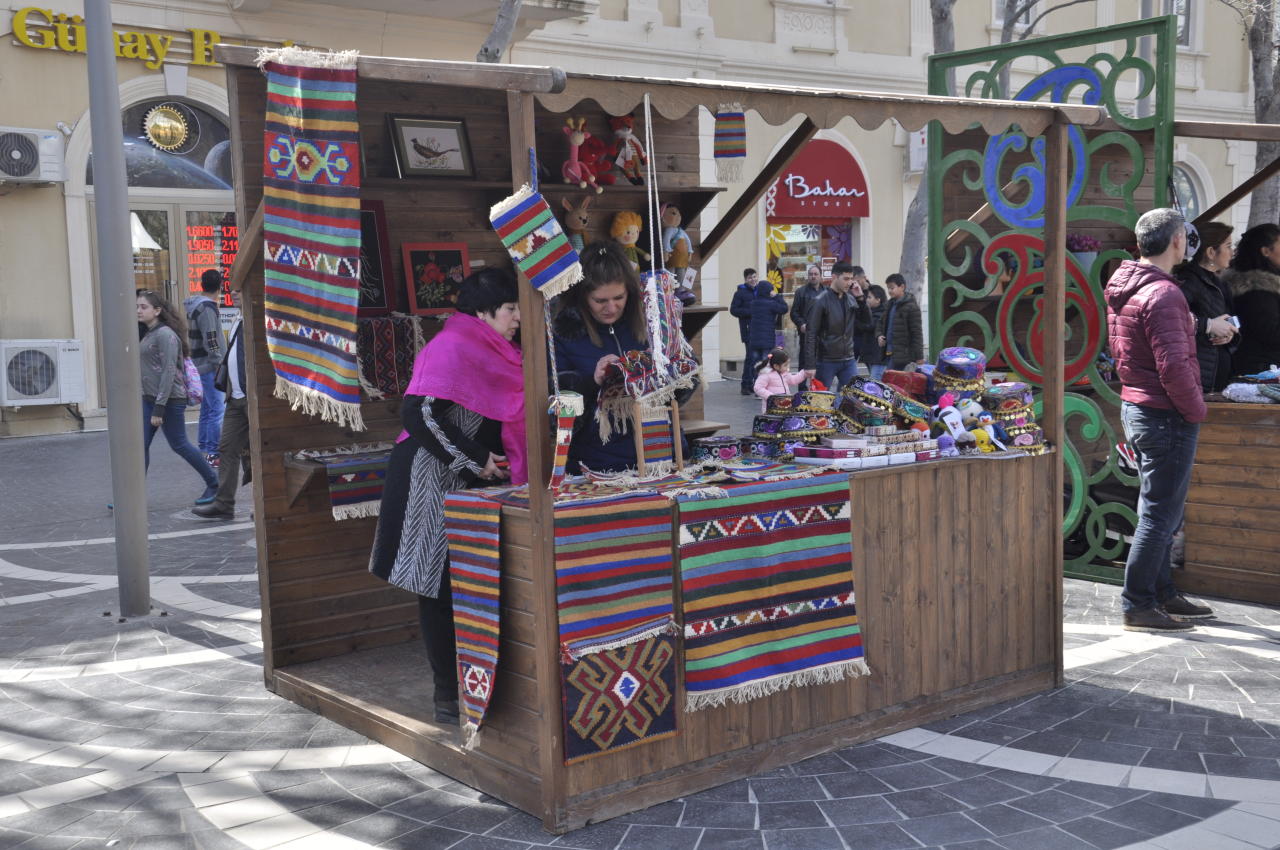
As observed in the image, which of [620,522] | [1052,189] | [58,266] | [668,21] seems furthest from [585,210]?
[668,21]

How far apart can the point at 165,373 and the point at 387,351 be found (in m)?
4.23

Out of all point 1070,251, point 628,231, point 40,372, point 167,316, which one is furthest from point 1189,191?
point 628,231

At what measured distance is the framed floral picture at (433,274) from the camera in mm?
5914

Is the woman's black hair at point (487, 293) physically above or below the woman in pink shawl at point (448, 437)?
above

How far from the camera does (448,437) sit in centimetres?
452

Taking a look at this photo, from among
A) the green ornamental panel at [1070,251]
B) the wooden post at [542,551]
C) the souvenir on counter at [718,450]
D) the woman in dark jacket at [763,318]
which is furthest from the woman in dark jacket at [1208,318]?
the woman in dark jacket at [763,318]

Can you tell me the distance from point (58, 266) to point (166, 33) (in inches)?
115

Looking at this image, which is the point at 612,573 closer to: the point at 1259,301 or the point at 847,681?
the point at 847,681

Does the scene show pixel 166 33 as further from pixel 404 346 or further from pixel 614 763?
pixel 614 763

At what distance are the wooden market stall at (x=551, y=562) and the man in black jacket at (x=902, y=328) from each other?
785 cm

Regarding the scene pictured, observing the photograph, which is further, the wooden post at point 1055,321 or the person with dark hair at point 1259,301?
the person with dark hair at point 1259,301

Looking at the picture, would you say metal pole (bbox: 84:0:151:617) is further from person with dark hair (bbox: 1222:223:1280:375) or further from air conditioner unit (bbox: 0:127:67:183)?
air conditioner unit (bbox: 0:127:67:183)

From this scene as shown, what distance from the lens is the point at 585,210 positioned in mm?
6398

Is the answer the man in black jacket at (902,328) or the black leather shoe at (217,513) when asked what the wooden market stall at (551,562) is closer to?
the black leather shoe at (217,513)
